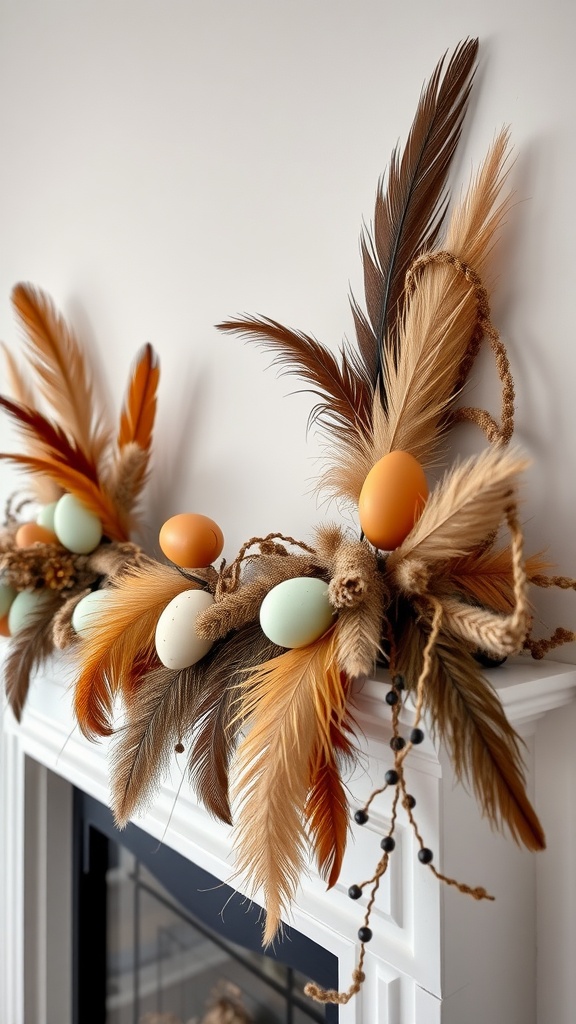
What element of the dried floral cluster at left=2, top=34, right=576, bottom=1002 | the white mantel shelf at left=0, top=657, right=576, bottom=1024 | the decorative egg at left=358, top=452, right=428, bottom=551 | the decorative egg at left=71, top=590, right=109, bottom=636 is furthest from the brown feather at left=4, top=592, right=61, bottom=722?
the decorative egg at left=358, top=452, right=428, bottom=551

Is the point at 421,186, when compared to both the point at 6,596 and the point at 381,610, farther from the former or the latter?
the point at 6,596

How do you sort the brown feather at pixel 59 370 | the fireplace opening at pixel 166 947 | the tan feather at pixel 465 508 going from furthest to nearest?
1. the brown feather at pixel 59 370
2. the fireplace opening at pixel 166 947
3. the tan feather at pixel 465 508

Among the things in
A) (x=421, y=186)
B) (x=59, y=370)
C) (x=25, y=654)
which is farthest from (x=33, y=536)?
(x=421, y=186)

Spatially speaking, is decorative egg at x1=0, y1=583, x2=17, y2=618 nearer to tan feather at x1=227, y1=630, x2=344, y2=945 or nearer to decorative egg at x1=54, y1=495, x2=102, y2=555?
decorative egg at x1=54, y1=495, x2=102, y2=555

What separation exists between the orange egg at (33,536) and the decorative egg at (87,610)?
0.20 metres

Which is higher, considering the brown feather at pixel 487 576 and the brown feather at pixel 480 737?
the brown feather at pixel 487 576

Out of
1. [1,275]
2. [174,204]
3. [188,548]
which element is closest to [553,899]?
[188,548]

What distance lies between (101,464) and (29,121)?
0.85m

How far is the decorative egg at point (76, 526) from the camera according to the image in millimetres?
927

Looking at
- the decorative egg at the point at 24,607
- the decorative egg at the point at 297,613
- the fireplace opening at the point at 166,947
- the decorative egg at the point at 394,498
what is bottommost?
the fireplace opening at the point at 166,947

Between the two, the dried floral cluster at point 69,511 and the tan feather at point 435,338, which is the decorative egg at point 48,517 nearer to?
the dried floral cluster at point 69,511

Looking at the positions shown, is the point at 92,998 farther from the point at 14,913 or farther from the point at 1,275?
the point at 1,275

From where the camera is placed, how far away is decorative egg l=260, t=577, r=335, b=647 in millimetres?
523

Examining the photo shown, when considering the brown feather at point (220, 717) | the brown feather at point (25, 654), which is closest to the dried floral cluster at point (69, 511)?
the brown feather at point (25, 654)
